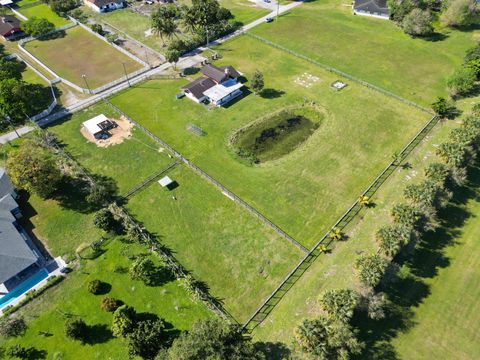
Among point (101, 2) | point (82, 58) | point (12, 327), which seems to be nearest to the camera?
point (12, 327)

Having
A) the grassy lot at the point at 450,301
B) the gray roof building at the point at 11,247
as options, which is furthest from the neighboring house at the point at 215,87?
the grassy lot at the point at 450,301

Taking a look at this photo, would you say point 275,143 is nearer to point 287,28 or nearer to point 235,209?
point 235,209

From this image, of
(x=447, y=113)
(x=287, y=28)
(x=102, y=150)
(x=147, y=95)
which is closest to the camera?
(x=102, y=150)

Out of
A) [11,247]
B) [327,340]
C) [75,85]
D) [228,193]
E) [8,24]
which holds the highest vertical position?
[8,24]

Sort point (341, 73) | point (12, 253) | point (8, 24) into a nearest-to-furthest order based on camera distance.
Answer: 1. point (12, 253)
2. point (341, 73)
3. point (8, 24)

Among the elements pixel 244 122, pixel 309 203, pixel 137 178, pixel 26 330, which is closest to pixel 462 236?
pixel 309 203

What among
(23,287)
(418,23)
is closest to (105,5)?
(418,23)

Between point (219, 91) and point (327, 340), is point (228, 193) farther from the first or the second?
point (219, 91)

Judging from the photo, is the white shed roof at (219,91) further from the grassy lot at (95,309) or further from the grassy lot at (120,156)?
the grassy lot at (95,309)
